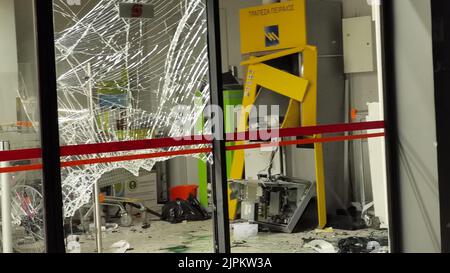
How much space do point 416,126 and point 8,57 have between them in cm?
268

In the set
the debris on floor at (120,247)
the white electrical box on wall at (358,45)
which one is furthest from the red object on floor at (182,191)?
the white electrical box on wall at (358,45)

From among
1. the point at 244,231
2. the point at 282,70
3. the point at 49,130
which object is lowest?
the point at 244,231

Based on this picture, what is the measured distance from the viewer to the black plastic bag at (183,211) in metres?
4.86

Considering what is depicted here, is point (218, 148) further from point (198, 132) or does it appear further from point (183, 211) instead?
point (183, 211)

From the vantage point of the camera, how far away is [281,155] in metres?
5.12

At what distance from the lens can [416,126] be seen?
3580 mm

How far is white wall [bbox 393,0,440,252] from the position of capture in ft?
11.4

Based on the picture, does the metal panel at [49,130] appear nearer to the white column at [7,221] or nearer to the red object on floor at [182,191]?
the white column at [7,221]

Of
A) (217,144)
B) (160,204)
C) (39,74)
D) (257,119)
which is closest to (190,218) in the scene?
(160,204)

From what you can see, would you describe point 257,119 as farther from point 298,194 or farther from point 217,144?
point 217,144

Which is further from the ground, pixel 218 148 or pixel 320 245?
pixel 218 148

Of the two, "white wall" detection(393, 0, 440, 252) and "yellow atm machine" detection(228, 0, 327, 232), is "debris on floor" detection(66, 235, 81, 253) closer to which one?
"yellow atm machine" detection(228, 0, 327, 232)

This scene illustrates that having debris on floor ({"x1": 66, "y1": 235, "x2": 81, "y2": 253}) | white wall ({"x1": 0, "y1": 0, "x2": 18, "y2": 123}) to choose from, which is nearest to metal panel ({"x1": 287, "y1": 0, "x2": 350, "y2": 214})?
debris on floor ({"x1": 66, "y1": 235, "x2": 81, "y2": 253})

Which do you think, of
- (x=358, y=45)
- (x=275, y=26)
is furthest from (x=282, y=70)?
(x=358, y=45)
